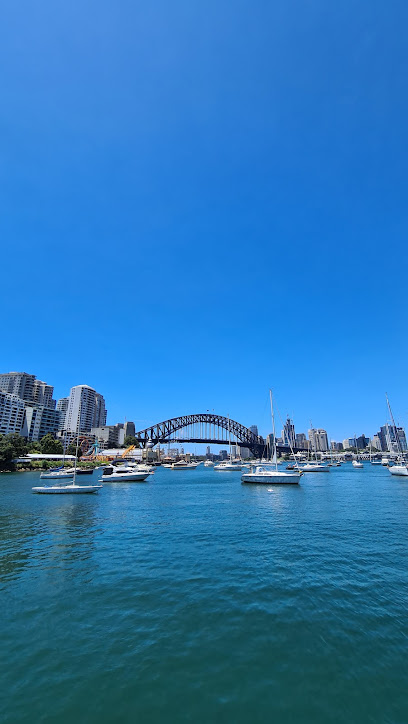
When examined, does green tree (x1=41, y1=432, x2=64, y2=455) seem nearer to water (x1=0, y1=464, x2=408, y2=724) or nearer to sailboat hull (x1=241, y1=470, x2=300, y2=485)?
sailboat hull (x1=241, y1=470, x2=300, y2=485)

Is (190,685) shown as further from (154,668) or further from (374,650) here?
(374,650)

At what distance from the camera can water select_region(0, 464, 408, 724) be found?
779 centimetres

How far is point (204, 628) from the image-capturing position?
11.2 metres

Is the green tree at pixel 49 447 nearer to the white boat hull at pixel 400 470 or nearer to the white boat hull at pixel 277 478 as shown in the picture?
the white boat hull at pixel 277 478

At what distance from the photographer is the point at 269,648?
998 centimetres

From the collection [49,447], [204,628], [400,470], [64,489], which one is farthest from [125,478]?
[49,447]

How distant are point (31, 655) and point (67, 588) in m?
5.38

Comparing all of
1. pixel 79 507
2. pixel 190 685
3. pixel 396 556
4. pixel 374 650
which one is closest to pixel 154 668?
pixel 190 685

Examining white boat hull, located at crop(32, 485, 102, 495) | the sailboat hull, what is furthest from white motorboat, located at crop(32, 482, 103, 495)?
the sailboat hull

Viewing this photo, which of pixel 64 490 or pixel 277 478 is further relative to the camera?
pixel 277 478

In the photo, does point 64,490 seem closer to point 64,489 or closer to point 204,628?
point 64,489

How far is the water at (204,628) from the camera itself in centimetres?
779

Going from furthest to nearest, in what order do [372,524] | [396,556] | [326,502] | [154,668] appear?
[326,502] → [372,524] → [396,556] → [154,668]

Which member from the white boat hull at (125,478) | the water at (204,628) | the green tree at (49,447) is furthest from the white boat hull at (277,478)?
the green tree at (49,447)
